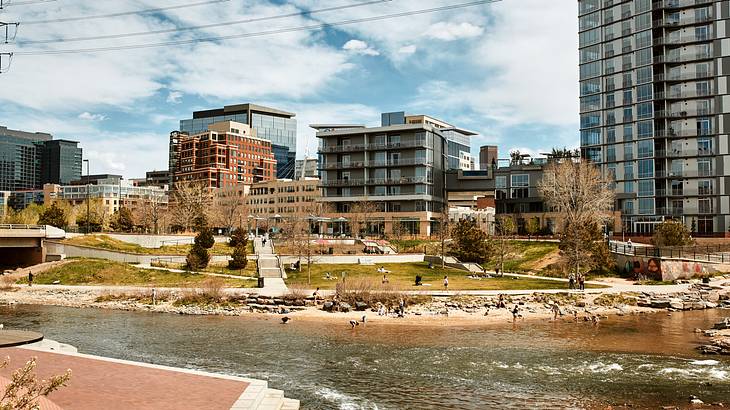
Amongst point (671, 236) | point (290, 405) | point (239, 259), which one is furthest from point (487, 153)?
point (290, 405)

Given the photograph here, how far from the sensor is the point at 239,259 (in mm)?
65938

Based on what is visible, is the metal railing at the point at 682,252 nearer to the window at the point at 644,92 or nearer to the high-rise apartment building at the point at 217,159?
the window at the point at 644,92

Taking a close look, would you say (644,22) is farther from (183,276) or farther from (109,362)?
(109,362)

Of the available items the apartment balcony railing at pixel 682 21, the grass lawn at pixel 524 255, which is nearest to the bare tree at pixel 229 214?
the grass lawn at pixel 524 255

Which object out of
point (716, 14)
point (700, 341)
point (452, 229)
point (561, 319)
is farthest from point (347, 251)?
point (716, 14)

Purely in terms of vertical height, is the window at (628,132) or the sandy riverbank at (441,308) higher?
the window at (628,132)

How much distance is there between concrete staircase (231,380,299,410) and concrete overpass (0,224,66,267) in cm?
6450

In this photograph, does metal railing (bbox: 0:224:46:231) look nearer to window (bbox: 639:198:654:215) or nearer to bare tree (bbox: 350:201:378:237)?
bare tree (bbox: 350:201:378:237)

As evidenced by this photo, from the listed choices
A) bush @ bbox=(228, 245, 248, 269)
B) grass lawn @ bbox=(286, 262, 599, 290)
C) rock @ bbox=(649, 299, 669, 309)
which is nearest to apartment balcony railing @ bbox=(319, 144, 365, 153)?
grass lawn @ bbox=(286, 262, 599, 290)

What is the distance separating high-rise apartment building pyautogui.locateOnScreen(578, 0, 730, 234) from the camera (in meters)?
96.2

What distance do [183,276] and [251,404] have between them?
47681 millimetres

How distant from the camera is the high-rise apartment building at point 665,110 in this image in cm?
9625

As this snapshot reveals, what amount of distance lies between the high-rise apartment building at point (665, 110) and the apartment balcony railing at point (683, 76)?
0.48 ft

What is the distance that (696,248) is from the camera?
69.2 metres
